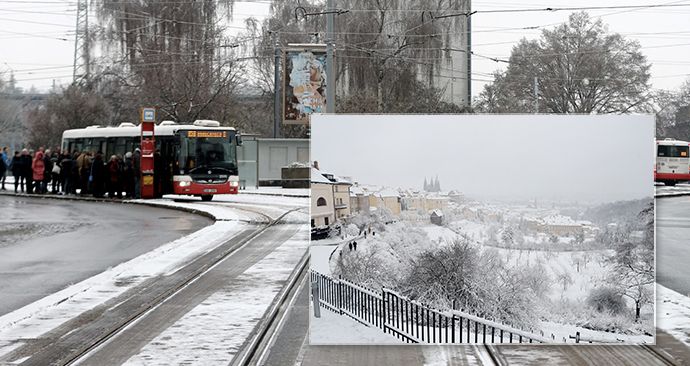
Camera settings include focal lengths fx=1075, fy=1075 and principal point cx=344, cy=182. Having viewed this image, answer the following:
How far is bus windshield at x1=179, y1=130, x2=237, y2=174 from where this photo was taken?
37.5 m

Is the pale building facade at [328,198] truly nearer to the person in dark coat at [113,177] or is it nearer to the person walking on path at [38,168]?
the person in dark coat at [113,177]

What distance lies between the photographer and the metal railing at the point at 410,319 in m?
8.01

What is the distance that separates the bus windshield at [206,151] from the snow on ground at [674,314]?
86.6ft

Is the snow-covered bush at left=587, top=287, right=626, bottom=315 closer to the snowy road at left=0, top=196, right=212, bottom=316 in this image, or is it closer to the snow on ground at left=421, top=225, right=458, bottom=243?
the snow on ground at left=421, top=225, right=458, bottom=243

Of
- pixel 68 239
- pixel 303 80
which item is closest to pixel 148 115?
pixel 303 80

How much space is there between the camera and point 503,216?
318 inches

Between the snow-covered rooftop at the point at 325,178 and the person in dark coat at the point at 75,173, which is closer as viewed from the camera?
the snow-covered rooftop at the point at 325,178

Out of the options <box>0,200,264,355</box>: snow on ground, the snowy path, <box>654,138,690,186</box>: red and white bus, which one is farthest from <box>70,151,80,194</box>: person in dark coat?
<box>654,138,690,186</box>: red and white bus

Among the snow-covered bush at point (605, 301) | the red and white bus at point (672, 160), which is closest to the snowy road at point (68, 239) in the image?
the snow-covered bush at point (605, 301)

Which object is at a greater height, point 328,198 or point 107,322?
point 328,198

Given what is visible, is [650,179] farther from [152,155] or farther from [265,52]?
[265,52]

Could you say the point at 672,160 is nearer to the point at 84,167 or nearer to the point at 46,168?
the point at 84,167

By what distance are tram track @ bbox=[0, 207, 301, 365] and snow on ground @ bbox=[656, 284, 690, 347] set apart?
493 centimetres

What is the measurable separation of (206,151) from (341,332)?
29.9 m
